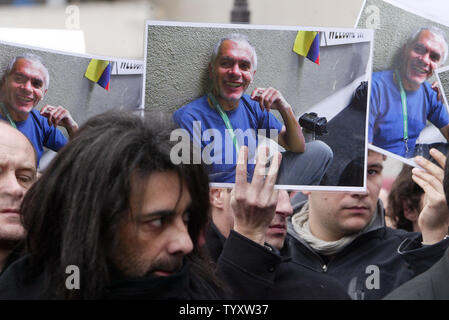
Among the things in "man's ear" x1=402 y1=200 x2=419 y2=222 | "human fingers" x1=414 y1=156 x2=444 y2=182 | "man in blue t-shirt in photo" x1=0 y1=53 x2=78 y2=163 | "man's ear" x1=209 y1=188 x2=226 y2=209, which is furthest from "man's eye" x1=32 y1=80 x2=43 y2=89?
"man's ear" x1=402 y1=200 x2=419 y2=222

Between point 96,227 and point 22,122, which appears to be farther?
point 22,122

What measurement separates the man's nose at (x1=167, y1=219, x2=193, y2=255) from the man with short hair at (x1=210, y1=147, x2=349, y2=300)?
25 centimetres

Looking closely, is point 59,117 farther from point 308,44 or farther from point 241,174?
point 308,44

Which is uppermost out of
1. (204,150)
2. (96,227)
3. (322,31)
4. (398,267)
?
(322,31)

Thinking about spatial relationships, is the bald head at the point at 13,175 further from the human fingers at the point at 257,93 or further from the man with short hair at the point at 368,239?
the man with short hair at the point at 368,239

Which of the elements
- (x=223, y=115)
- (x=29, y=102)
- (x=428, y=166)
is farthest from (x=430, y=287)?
(x=29, y=102)

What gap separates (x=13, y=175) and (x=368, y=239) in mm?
1329

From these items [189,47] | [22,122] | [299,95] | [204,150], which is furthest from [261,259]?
[22,122]

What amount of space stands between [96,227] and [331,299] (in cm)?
75

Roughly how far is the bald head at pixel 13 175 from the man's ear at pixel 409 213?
1803 mm

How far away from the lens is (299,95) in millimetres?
2520

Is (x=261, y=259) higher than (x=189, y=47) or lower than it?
lower

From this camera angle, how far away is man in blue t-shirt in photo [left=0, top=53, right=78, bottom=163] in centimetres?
265
